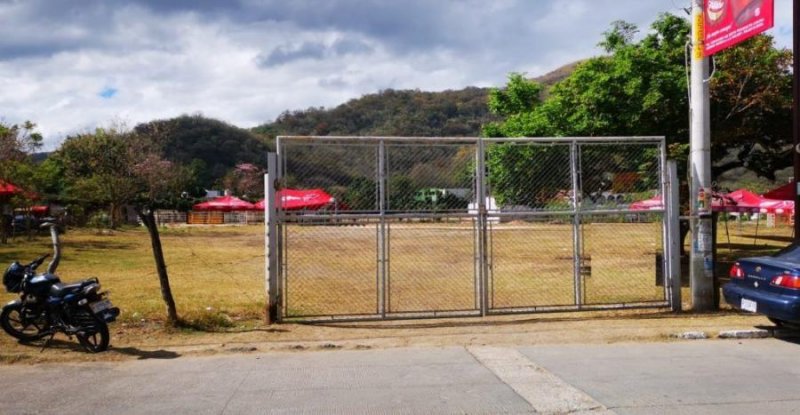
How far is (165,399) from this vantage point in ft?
20.8

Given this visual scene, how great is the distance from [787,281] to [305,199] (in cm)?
664

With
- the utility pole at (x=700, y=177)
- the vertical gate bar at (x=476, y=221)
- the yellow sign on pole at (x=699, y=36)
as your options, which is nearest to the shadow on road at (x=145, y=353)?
the vertical gate bar at (x=476, y=221)

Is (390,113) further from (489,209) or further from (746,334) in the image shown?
(746,334)

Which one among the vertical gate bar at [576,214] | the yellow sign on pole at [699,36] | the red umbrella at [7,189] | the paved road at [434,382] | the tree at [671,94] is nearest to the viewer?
the paved road at [434,382]

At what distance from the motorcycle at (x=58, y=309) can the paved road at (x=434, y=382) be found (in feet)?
2.08

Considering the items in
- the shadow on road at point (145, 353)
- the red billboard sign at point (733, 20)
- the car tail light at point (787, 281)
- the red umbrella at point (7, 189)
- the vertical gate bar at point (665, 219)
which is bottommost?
the shadow on road at point (145, 353)

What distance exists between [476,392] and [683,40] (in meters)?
14.8

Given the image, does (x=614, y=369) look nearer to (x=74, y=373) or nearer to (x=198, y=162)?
(x=74, y=373)

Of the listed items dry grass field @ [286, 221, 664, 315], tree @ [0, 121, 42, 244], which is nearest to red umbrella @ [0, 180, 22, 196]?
tree @ [0, 121, 42, 244]

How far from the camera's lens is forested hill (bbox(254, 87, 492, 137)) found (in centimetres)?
10844

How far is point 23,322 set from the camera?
8.62 metres

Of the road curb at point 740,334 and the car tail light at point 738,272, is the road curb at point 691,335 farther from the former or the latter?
the car tail light at point 738,272

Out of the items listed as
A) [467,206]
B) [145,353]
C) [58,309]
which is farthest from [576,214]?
[58,309]

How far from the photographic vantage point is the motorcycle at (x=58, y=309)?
27.3 ft
